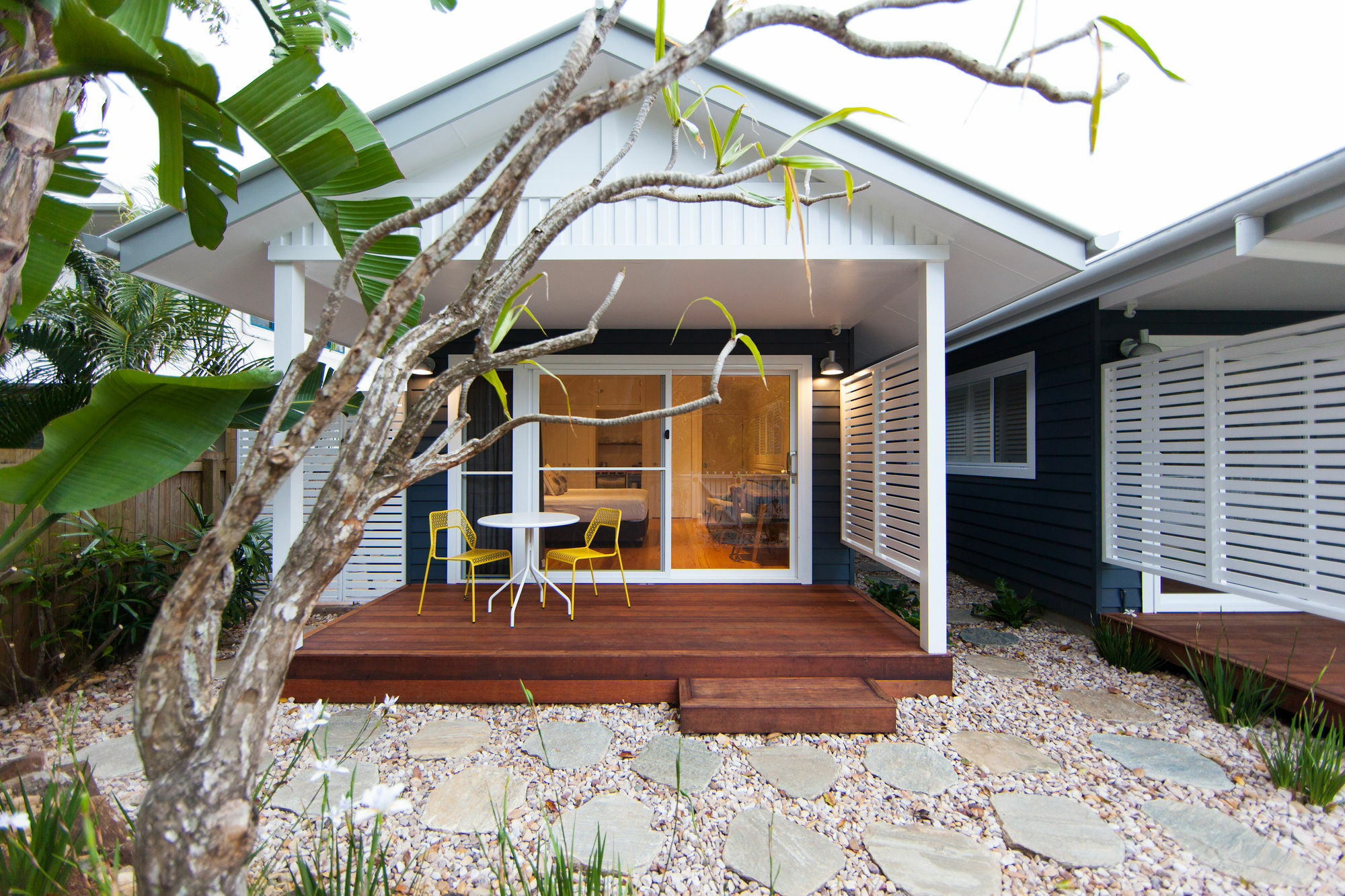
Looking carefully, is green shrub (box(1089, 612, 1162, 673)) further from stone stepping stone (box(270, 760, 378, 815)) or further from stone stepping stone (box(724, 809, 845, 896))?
Result: stone stepping stone (box(270, 760, 378, 815))

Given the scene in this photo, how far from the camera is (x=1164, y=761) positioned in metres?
2.57

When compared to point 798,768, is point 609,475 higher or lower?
higher

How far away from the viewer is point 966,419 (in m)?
6.11

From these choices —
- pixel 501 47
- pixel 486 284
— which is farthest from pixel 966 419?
pixel 486 284

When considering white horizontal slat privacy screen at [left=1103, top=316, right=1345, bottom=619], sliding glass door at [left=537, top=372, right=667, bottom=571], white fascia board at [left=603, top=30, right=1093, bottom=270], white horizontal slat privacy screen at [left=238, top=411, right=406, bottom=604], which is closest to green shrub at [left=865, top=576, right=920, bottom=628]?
white horizontal slat privacy screen at [left=1103, top=316, right=1345, bottom=619]

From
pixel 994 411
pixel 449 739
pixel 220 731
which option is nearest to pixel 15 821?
pixel 220 731

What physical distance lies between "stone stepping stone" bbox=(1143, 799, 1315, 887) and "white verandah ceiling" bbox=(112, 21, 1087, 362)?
2.53 m

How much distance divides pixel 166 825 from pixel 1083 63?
6.19 ft

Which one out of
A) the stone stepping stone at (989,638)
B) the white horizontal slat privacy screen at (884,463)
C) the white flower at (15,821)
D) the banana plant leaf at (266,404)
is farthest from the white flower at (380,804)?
the stone stepping stone at (989,638)

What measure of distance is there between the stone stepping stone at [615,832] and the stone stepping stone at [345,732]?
1044mm

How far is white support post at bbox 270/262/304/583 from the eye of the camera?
3.17 meters

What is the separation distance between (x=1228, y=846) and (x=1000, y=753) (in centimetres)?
76

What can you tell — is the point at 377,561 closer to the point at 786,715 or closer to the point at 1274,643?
the point at 786,715

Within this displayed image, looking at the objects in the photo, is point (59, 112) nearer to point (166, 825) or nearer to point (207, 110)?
point (207, 110)
